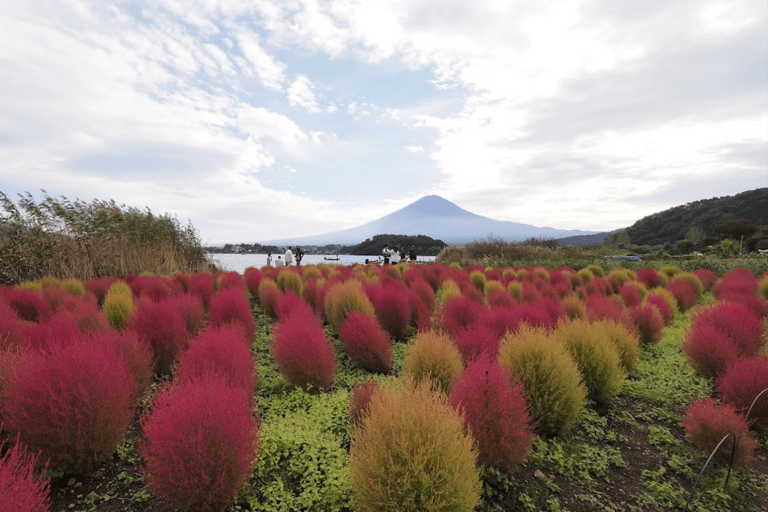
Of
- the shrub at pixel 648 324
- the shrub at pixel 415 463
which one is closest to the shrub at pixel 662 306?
the shrub at pixel 648 324

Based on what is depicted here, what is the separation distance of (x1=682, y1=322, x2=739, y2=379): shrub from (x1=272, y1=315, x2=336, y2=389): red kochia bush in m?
4.74

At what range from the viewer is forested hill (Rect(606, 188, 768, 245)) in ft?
198

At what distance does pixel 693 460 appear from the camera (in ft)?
11.1

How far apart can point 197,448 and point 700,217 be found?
269 ft

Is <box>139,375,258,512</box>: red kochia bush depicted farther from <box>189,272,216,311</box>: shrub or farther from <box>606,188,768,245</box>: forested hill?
<box>606,188,768,245</box>: forested hill

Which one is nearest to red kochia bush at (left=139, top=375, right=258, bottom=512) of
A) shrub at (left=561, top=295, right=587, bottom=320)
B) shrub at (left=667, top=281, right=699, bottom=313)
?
shrub at (left=561, top=295, right=587, bottom=320)

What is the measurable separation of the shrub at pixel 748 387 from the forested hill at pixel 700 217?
59.0 metres

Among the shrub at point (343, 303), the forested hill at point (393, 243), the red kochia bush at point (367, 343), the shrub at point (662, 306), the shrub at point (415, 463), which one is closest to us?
the shrub at point (415, 463)

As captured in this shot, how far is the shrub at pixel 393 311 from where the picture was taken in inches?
261

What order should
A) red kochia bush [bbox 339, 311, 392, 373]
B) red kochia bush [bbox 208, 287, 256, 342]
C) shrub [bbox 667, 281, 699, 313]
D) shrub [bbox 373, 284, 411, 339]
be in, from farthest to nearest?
1. shrub [bbox 667, 281, 699, 313]
2. shrub [bbox 373, 284, 411, 339]
3. red kochia bush [bbox 208, 287, 256, 342]
4. red kochia bush [bbox 339, 311, 392, 373]

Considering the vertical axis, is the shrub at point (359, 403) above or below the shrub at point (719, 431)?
above

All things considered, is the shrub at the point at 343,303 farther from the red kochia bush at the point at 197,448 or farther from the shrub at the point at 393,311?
the red kochia bush at the point at 197,448

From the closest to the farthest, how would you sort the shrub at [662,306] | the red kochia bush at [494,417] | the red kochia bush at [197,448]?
the red kochia bush at [197,448], the red kochia bush at [494,417], the shrub at [662,306]

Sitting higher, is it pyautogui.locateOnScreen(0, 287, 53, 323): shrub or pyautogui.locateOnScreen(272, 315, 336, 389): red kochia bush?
pyautogui.locateOnScreen(0, 287, 53, 323): shrub
